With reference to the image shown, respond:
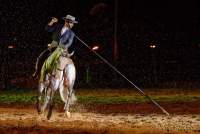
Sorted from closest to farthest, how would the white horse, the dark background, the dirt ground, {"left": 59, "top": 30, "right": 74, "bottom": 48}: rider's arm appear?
the dirt ground → {"left": 59, "top": 30, "right": 74, "bottom": 48}: rider's arm → the white horse → the dark background

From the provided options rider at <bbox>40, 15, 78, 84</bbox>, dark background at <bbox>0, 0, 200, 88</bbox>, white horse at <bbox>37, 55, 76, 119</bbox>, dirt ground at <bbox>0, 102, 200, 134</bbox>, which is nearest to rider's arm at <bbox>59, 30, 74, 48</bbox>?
rider at <bbox>40, 15, 78, 84</bbox>

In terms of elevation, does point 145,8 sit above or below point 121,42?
above

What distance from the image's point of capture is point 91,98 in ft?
73.8

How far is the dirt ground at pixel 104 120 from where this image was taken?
492 inches

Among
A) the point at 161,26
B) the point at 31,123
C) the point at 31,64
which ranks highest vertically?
the point at 161,26

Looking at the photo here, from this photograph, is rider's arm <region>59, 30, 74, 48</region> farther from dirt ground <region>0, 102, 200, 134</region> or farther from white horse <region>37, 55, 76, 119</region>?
dirt ground <region>0, 102, 200, 134</region>

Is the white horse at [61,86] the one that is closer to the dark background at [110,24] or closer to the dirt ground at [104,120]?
the dirt ground at [104,120]

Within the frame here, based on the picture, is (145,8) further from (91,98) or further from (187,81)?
(91,98)

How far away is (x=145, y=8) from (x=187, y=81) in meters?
19.6

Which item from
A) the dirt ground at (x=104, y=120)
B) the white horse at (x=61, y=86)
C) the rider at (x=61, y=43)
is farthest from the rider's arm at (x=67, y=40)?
Answer: the dirt ground at (x=104, y=120)

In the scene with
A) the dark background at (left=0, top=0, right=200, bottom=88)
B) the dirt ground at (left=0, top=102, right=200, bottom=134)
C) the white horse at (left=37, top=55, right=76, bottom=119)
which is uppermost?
the dark background at (left=0, top=0, right=200, bottom=88)

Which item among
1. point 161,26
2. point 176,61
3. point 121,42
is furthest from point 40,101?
point 161,26

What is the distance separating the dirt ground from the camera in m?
12.5

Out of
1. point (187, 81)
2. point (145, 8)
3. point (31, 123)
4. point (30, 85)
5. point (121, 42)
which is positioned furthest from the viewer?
point (145, 8)
